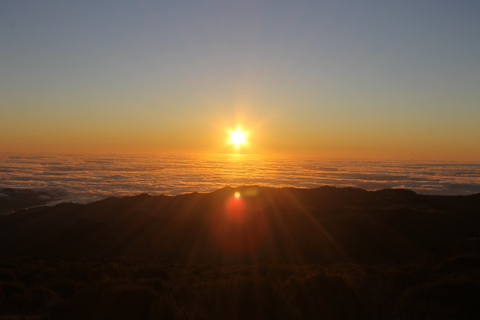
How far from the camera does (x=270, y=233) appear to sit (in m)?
27.7

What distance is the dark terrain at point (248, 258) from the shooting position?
6.60 meters

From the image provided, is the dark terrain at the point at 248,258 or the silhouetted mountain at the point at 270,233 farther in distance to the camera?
the silhouetted mountain at the point at 270,233

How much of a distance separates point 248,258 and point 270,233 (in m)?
5.27

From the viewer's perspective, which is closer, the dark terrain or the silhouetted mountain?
the dark terrain

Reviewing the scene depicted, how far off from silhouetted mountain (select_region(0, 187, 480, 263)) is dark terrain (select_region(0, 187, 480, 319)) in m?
0.16

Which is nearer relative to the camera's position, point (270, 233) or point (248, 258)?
point (248, 258)

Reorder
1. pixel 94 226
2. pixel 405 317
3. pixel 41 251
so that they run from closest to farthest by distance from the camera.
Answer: pixel 405 317
pixel 41 251
pixel 94 226

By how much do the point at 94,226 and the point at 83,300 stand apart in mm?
29641

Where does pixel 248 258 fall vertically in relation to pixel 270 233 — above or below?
below

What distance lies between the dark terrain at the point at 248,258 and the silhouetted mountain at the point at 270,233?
159mm

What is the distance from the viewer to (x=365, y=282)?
25.0 feet

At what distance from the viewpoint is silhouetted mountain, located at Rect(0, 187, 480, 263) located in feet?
77.3

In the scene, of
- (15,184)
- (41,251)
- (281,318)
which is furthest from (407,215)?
(15,184)

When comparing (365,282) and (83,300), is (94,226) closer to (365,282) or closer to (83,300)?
(83,300)
